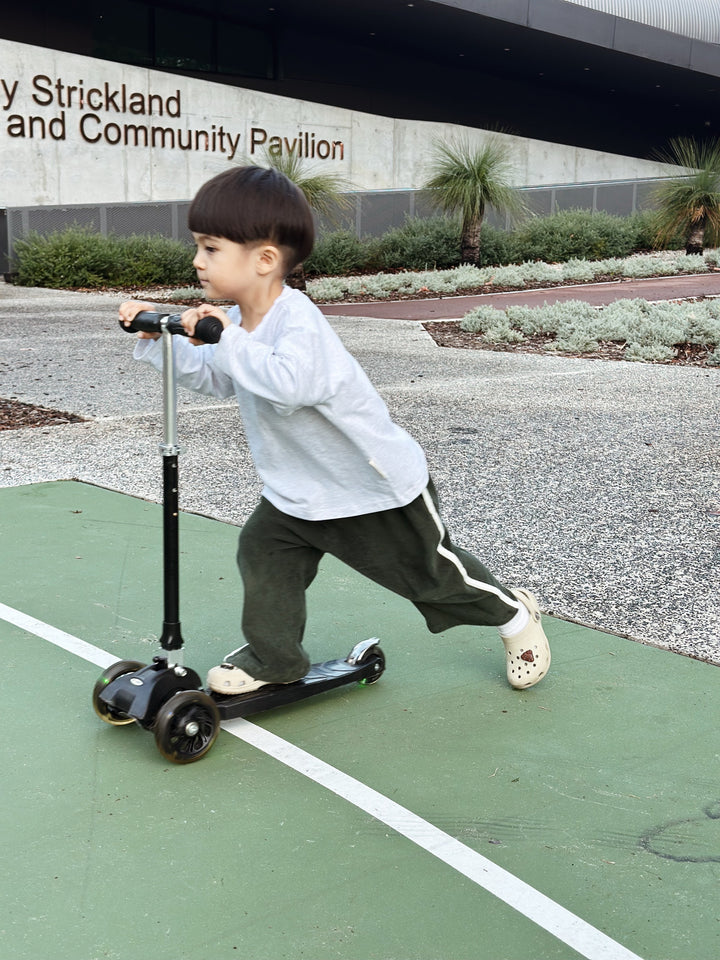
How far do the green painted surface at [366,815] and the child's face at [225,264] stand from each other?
1308 millimetres

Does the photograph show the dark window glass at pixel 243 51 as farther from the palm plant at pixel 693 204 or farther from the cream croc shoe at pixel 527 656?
the cream croc shoe at pixel 527 656

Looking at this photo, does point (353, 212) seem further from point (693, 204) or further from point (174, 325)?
point (174, 325)

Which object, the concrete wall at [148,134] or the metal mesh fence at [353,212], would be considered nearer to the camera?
the metal mesh fence at [353,212]

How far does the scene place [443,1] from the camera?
28672 millimetres

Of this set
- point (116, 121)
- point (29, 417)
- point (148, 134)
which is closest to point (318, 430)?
point (29, 417)

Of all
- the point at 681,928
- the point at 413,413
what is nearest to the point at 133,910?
the point at 681,928

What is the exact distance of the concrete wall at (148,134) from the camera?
24.7 m

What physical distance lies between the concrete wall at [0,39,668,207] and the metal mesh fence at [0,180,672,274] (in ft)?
1.57

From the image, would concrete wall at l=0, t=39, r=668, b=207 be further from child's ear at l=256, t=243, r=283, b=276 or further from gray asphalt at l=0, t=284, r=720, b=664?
child's ear at l=256, t=243, r=283, b=276

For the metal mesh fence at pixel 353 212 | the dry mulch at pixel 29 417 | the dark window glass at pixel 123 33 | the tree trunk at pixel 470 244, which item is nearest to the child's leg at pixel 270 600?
the dry mulch at pixel 29 417

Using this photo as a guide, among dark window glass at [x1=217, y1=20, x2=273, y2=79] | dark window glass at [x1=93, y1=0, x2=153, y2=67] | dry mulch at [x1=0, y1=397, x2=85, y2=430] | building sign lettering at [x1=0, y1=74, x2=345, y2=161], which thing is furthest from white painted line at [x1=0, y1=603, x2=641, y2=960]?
dark window glass at [x1=217, y1=20, x2=273, y2=79]

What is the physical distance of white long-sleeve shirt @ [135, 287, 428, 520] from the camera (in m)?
2.90

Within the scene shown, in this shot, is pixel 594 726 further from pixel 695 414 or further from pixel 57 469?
pixel 695 414

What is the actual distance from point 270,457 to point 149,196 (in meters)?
25.3
